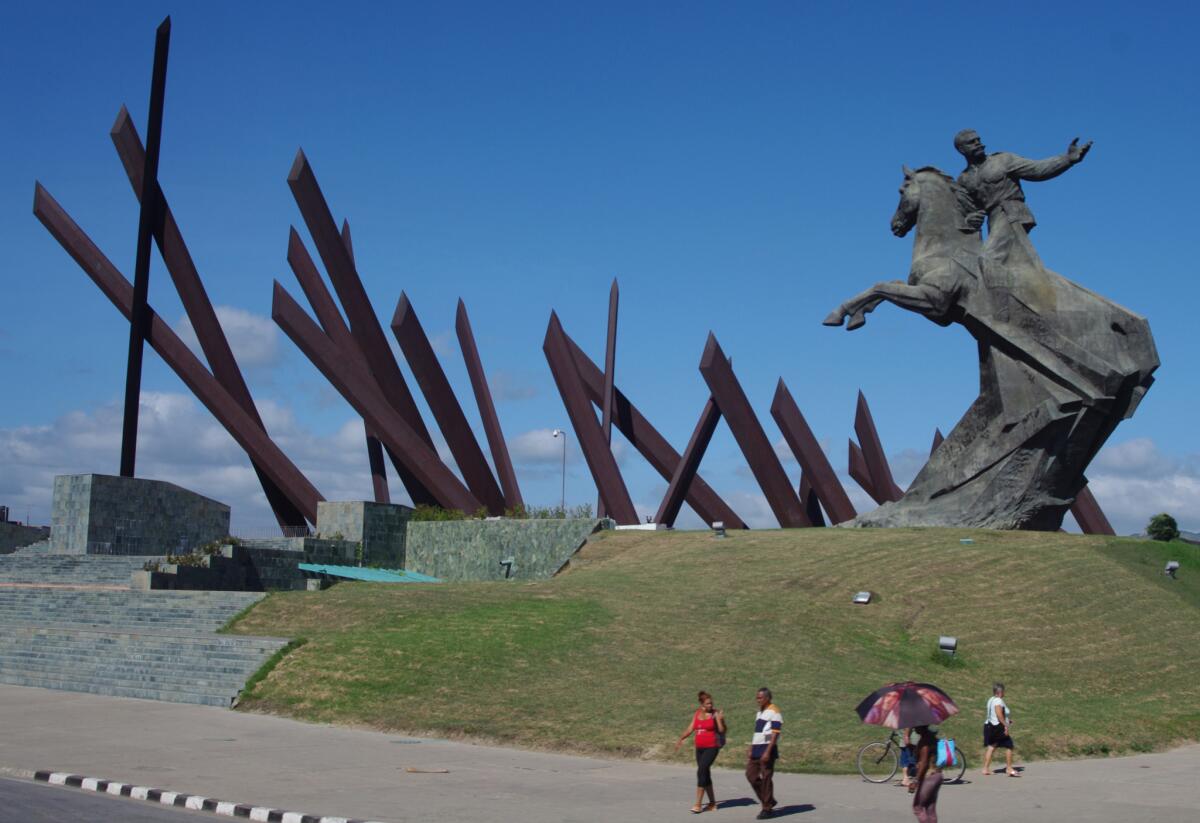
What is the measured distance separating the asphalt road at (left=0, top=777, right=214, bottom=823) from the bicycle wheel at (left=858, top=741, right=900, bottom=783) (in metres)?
5.72

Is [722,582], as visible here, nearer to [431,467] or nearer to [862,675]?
[862,675]

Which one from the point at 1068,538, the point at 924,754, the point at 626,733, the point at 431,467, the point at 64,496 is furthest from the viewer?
the point at 431,467

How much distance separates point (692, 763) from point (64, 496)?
19.3m

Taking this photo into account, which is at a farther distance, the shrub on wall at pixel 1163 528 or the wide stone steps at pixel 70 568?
the shrub on wall at pixel 1163 528

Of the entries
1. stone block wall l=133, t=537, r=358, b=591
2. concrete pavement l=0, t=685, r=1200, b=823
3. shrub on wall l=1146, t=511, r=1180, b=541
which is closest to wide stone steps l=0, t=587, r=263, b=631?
stone block wall l=133, t=537, r=358, b=591

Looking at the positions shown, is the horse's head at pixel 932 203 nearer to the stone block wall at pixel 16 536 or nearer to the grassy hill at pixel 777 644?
the grassy hill at pixel 777 644

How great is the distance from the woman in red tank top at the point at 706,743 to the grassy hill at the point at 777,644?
2382 mm

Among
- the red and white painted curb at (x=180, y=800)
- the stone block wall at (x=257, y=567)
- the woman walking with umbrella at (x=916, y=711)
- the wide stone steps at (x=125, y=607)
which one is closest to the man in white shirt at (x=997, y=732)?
Result: the woman walking with umbrella at (x=916, y=711)

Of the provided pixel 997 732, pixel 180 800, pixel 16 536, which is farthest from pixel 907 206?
pixel 16 536

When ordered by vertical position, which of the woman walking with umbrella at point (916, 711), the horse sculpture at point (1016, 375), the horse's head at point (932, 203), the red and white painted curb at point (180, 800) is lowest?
the red and white painted curb at point (180, 800)

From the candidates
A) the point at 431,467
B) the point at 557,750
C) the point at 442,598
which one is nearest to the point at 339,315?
the point at 431,467

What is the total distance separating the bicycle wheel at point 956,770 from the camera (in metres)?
11.6

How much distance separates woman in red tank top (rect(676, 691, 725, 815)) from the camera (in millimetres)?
9719

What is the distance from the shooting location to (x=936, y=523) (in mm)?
24281
